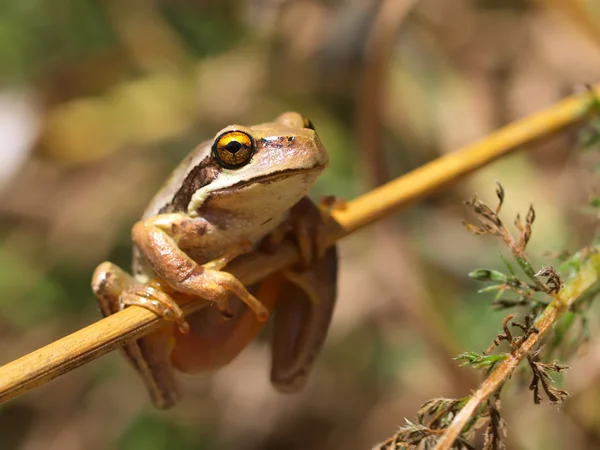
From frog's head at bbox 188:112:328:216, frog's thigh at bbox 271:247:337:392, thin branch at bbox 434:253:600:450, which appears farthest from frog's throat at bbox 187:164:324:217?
thin branch at bbox 434:253:600:450

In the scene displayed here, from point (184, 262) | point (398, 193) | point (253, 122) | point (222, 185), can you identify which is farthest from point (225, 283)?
point (253, 122)

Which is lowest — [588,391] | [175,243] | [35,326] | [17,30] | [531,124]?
[588,391]

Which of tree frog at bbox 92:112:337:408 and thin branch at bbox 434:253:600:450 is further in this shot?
tree frog at bbox 92:112:337:408

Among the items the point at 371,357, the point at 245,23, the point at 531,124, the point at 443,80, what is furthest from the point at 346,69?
the point at 531,124

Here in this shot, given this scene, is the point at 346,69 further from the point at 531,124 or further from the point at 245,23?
the point at 531,124

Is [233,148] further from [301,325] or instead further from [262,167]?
[301,325]

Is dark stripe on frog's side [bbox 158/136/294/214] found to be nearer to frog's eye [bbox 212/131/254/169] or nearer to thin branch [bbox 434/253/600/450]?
frog's eye [bbox 212/131/254/169]

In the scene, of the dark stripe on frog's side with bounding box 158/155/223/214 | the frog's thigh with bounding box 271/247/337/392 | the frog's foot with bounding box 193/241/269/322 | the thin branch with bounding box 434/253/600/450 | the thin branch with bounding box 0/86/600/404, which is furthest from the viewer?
the frog's thigh with bounding box 271/247/337/392
